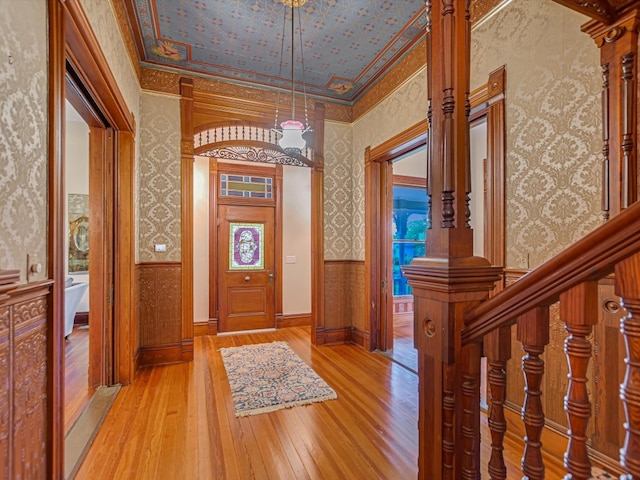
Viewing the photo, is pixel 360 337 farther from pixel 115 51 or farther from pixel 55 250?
pixel 115 51

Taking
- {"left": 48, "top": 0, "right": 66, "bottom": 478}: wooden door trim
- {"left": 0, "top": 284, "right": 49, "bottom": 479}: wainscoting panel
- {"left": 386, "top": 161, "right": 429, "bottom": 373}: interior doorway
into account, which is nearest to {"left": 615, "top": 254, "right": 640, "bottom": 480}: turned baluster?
{"left": 0, "top": 284, "right": 49, "bottom": 479}: wainscoting panel

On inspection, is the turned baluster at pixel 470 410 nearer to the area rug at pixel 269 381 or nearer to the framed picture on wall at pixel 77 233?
the area rug at pixel 269 381

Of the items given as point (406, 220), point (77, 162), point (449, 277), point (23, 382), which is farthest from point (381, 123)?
point (77, 162)

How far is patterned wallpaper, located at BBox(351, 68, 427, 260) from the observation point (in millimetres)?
3199

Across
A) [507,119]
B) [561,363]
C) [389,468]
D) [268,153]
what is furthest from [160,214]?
[561,363]

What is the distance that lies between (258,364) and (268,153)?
8.30 feet

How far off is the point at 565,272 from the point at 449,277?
30 cm

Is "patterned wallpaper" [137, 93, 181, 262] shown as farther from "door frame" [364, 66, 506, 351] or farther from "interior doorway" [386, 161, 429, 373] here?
"interior doorway" [386, 161, 429, 373]

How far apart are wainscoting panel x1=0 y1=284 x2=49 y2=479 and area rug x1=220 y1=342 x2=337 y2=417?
135 centimetres

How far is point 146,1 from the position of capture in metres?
2.62

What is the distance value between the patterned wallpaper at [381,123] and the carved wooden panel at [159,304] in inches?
89.9

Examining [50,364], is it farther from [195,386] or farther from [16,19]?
[195,386]

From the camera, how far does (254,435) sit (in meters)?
2.18

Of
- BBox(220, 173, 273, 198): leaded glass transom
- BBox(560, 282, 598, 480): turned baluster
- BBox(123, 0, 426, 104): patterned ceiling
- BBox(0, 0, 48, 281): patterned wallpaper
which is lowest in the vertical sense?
BBox(560, 282, 598, 480): turned baluster
